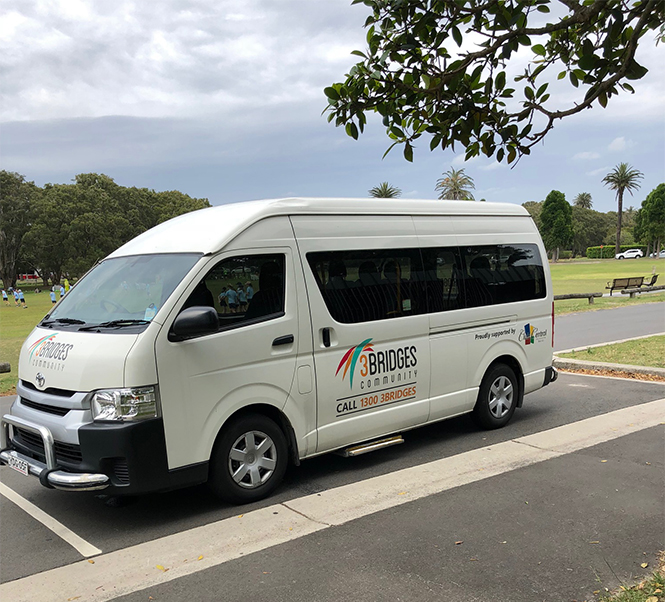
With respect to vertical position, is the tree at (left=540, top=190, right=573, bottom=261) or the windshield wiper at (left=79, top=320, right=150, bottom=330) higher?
the tree at (left=540, top=190, right=573, bottom=261)

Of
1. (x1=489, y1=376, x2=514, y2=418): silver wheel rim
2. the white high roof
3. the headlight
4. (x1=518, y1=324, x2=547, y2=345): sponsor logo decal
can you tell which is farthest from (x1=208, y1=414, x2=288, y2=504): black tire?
(x1=518, y1=324, x2=547, y2=345): sponsor logo decal

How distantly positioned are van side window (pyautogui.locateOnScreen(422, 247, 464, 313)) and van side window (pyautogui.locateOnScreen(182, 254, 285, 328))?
1.80 meters

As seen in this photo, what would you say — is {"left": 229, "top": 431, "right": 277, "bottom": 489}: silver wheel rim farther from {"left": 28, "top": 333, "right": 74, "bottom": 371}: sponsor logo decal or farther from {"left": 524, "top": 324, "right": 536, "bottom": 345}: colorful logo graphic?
{"left": 524, "top": 324, "right": 536, "bottom": 345}: colorful logo graphic

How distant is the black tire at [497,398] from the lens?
23.6 ft

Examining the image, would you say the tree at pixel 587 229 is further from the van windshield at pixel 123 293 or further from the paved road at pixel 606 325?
the van windshield at pixel 123 293

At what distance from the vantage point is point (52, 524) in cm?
491

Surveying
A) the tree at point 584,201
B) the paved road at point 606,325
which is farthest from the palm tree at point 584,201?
the paved road at point 606,325

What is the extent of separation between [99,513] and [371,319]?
2.84 metres

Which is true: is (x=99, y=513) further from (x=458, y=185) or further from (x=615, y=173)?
(x=615, y=173)

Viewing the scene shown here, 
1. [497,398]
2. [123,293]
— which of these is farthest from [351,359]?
[497,398]

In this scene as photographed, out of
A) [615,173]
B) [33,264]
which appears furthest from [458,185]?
[33,264]

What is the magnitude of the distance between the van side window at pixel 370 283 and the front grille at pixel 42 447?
2364mm

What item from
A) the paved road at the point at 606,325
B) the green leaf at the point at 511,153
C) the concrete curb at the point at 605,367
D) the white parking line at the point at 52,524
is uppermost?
the green leaf at the point at 511,153

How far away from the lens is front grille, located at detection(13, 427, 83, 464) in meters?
4.63
